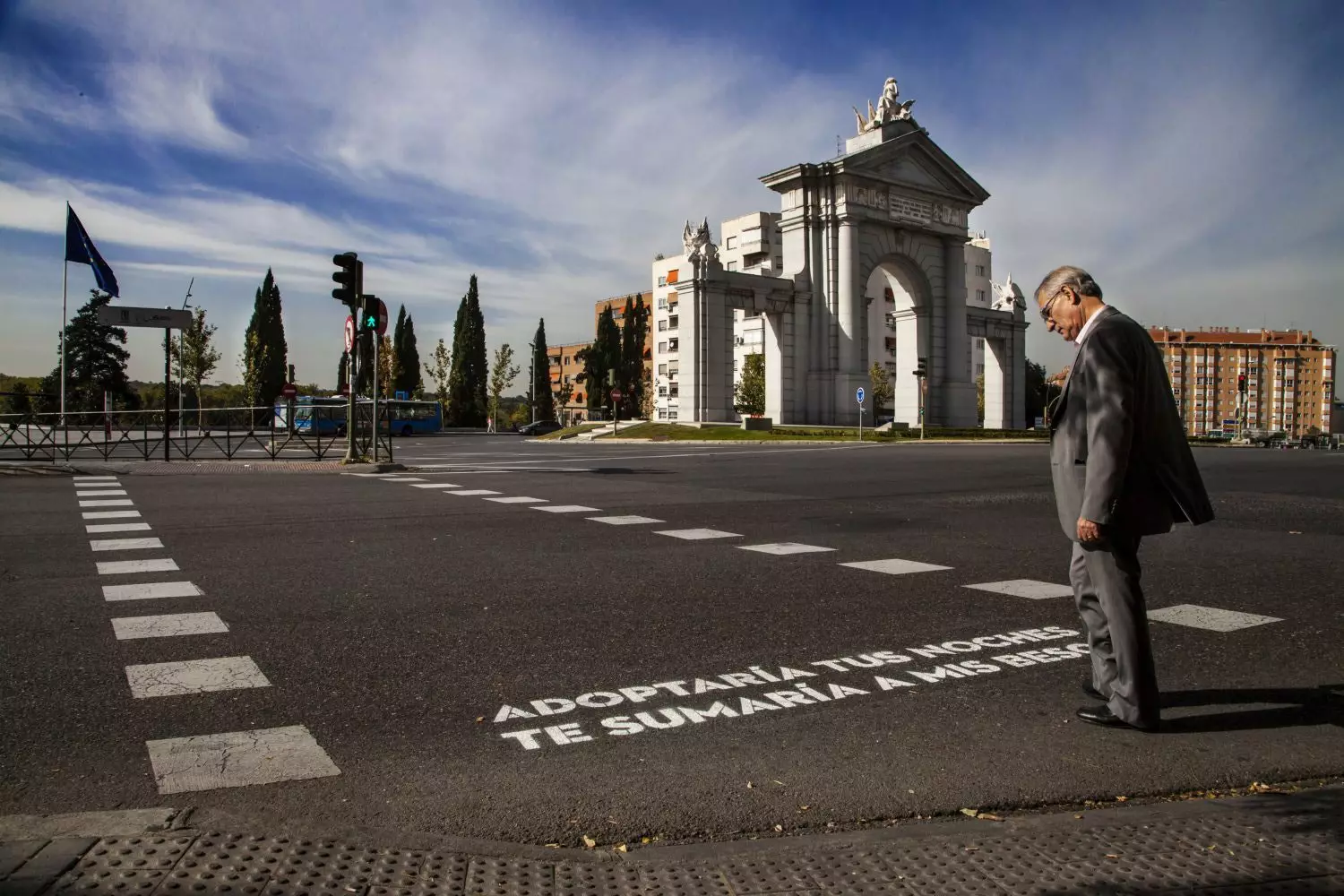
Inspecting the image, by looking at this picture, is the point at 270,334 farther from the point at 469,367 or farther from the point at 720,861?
the point at 720,861

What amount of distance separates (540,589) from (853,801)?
12.5 ft

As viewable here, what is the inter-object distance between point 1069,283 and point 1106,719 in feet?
6.00

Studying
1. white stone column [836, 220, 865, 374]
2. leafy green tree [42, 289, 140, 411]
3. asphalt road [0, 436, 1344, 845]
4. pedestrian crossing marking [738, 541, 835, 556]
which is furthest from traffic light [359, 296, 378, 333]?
leafy green tree [42, 289, 140, 411]

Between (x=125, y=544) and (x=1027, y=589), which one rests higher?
(x=125, y=544)

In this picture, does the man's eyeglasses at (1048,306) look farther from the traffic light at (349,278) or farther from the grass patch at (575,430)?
the grass patch at (575,430)

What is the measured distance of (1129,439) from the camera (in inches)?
146

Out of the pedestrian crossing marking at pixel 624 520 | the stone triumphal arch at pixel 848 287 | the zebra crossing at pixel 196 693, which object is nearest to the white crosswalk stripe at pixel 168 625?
the zebra crossing at pixel 196 693

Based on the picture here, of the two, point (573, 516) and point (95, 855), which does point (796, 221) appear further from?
point (95, 855)

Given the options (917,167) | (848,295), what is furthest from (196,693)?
(917,167)

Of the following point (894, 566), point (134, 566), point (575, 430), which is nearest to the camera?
point (134, 566)

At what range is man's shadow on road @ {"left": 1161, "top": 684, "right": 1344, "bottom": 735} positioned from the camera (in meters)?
3.83

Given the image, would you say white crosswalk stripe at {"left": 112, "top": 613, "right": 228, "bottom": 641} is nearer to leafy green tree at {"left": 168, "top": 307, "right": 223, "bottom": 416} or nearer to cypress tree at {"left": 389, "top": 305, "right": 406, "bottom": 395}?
leafy green tree at {"left": 168, "top": 307, "right": 223, "bottom": 416}

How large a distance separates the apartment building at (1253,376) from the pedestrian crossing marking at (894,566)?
179 m

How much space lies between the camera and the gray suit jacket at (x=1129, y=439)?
3719 millimetres
